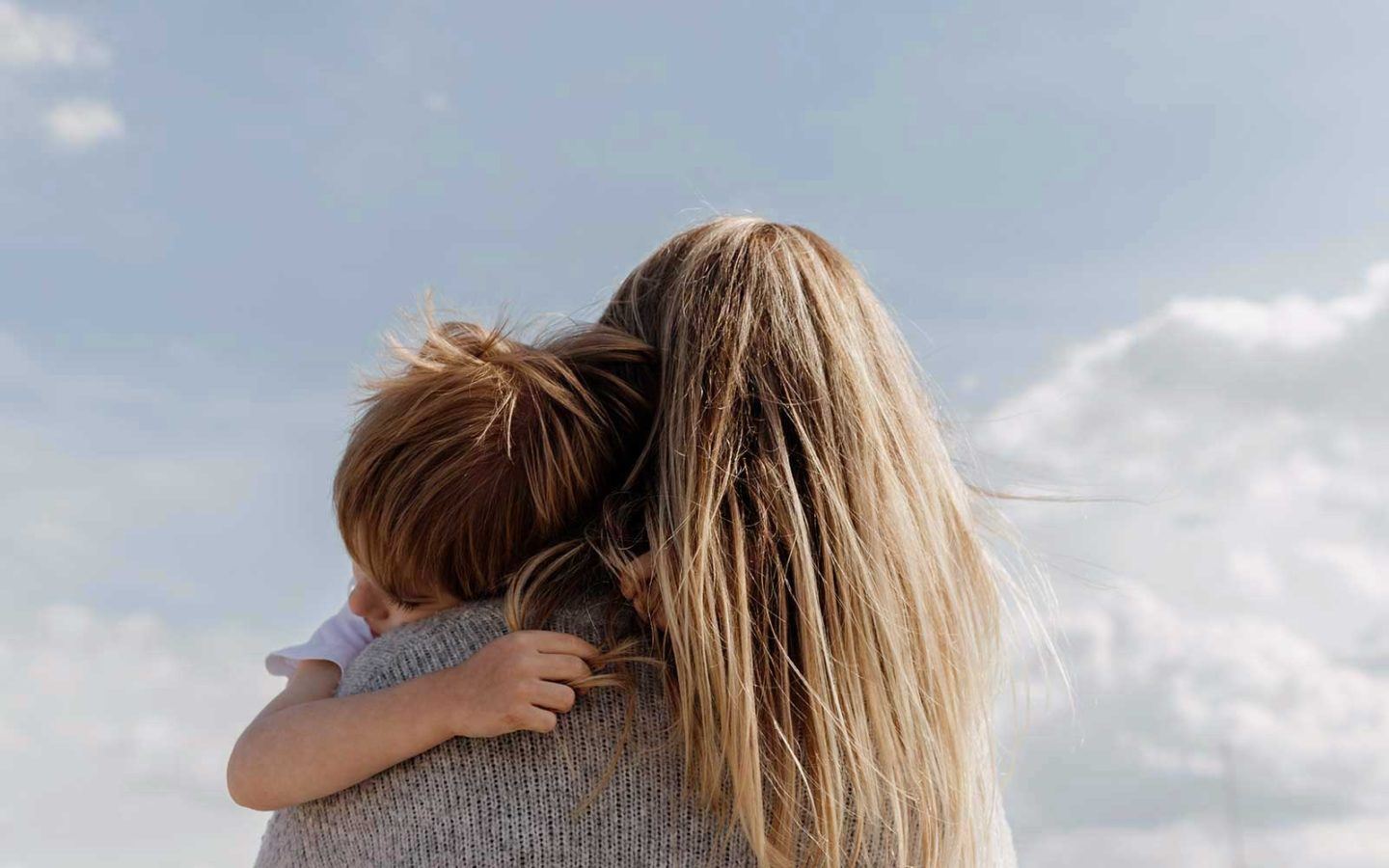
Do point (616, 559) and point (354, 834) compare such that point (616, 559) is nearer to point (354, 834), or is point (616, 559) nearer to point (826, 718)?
point (826, 718)

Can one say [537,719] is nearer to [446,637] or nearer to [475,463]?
[446,637]

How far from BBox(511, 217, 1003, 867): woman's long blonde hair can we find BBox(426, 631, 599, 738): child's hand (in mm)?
85

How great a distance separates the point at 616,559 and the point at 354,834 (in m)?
0.61

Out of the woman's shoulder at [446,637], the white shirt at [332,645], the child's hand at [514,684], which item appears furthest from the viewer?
the white shirt at [332,645]

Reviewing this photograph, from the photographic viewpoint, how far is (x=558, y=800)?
2.08m

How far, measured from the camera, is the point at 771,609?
86.6 inches

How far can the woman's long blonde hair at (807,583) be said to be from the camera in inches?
83.0

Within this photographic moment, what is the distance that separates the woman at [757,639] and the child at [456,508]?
0.20 feet

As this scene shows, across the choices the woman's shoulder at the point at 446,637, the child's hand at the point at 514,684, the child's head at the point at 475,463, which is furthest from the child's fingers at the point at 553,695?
the child's head at the point at 475,463

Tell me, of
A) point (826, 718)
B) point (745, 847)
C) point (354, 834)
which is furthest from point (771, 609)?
point (354, 834)

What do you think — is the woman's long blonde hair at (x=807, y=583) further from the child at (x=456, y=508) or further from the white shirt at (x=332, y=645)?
the white shirt at (x=332, y=645)

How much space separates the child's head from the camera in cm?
223

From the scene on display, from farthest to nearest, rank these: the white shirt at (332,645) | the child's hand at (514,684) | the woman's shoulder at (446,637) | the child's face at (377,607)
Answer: the white shirt at (332,645) → the child's face at (377,607) → the woman's shoulder at (446,637) → the child's hand at (514,684)

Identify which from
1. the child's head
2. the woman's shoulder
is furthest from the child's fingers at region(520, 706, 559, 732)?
the child's head
